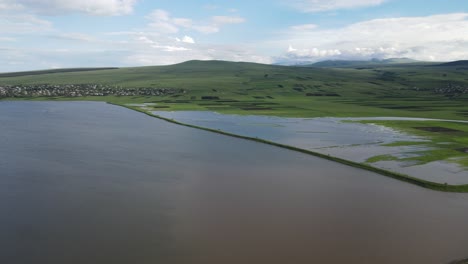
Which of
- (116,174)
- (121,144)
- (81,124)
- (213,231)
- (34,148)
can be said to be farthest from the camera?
(81,124)

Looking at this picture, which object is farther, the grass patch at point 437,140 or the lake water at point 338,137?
the grass patch at point 437,140

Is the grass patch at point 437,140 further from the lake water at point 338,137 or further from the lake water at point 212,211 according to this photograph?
the lake water at point 212,211

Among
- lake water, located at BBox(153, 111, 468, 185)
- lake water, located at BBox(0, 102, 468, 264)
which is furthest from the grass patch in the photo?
lake water, located at BBox(0, 102, 468, 264)

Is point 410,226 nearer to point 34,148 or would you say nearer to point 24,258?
point 24,258

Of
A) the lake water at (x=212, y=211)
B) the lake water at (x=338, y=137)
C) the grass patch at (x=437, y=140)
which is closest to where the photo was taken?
the lake water at (x=212, y=211)

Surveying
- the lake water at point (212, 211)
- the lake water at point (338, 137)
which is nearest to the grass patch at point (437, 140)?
the lake water at point (338, 137)

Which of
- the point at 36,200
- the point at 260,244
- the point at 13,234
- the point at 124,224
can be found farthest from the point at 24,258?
the point at 260,244
